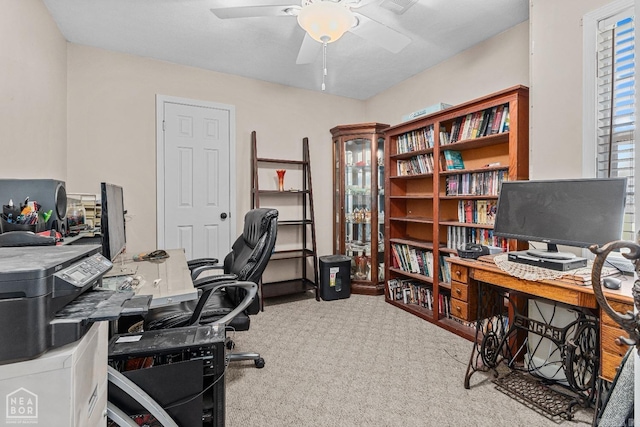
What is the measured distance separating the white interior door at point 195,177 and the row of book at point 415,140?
1.88 meters

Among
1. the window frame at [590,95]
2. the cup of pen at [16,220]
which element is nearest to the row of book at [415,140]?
the window frame at [590,95]

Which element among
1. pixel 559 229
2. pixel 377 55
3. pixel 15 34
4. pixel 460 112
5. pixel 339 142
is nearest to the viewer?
pixel 559 229

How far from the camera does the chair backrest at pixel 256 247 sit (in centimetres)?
198

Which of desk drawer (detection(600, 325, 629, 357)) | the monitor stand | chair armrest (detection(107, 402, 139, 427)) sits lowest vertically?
chair armrest (detection(107, 402, 139, 427))

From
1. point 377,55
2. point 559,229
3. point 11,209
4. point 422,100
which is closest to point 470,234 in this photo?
point 559,229

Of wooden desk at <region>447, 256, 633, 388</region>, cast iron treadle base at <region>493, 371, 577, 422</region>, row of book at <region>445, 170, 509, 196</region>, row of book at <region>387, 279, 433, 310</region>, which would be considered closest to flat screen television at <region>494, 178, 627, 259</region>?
wooden desk at <region>447, 256, 633, 388</region>

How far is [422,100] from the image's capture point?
3496 millimetres

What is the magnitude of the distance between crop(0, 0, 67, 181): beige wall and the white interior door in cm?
84

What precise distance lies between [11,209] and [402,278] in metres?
3.22

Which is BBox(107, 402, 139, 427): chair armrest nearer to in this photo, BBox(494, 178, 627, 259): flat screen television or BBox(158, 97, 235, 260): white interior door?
BBox(494, 178, 627, 259): flat screen television

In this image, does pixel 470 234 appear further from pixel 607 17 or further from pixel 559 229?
pixel 607 17

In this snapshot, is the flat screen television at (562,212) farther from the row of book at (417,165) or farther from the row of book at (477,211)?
the row of book at (417,165)

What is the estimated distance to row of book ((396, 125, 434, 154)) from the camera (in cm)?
303

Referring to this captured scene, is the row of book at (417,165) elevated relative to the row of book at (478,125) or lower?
lower
